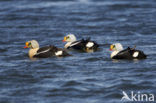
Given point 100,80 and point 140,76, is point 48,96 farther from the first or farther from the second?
point 140,76

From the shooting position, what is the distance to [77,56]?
16734 mm

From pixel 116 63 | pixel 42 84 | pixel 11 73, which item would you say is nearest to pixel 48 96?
pixel 42 84

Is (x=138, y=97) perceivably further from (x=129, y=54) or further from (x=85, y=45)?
(x=85, y=45)

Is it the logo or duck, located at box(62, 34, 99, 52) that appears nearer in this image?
the logo

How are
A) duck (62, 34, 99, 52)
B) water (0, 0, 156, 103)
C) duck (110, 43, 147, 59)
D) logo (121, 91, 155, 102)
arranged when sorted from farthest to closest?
1. duck (62, 34, 99, 52)
2. duck (110, 43, 147, 59)
3. water (0, 0, 156, 103)
4. logo (121, 91, 155, 102)

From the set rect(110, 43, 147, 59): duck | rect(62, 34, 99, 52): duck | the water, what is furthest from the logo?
rect(62, 34, 99, 52): duck

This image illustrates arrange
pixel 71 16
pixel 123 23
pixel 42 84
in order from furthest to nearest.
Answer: pixel 71 16
pixel 123 23
pixel 42 84

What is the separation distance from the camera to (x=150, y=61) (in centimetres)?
1536

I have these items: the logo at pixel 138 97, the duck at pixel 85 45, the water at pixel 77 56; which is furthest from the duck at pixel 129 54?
the logo at pixel 138 97

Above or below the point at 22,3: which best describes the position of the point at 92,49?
below

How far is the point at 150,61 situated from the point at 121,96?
3.61 meters

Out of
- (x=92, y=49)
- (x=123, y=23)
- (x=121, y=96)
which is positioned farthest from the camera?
(x=123, y=23)

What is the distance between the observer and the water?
12.4m

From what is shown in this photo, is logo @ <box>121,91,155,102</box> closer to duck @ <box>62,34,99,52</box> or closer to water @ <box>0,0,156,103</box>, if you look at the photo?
water @ <box>0,0,156,103</box>
